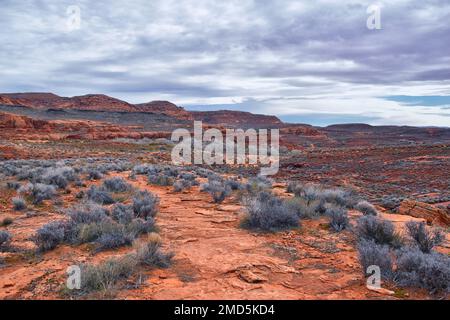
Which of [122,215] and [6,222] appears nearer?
[122,215]

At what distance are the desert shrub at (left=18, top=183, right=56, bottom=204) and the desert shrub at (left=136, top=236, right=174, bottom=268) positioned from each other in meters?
6.26

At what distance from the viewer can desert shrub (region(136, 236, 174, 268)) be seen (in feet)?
17.8

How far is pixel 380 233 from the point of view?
6727mm

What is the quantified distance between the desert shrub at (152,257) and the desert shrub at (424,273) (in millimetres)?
3194

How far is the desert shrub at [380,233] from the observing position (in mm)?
6570

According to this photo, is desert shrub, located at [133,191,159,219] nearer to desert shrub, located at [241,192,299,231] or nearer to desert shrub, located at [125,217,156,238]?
desert shrub, located at [125,217,156,238]

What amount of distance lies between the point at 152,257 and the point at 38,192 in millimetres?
6964

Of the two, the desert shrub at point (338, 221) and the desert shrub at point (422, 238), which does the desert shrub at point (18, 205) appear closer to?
the desert shrub at point (338, 221)

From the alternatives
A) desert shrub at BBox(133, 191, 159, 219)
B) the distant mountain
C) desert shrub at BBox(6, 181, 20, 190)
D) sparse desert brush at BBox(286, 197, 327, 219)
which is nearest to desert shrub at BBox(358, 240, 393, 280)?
sparse desert brush at BBox(286, 197, 327, 219)

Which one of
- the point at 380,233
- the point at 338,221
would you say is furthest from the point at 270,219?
the point at 380,233

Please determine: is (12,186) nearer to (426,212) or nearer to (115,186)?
(115,186)

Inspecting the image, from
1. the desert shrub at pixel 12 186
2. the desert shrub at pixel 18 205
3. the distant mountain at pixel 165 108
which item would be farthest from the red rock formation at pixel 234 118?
the desert shrub at pixel 18 205
